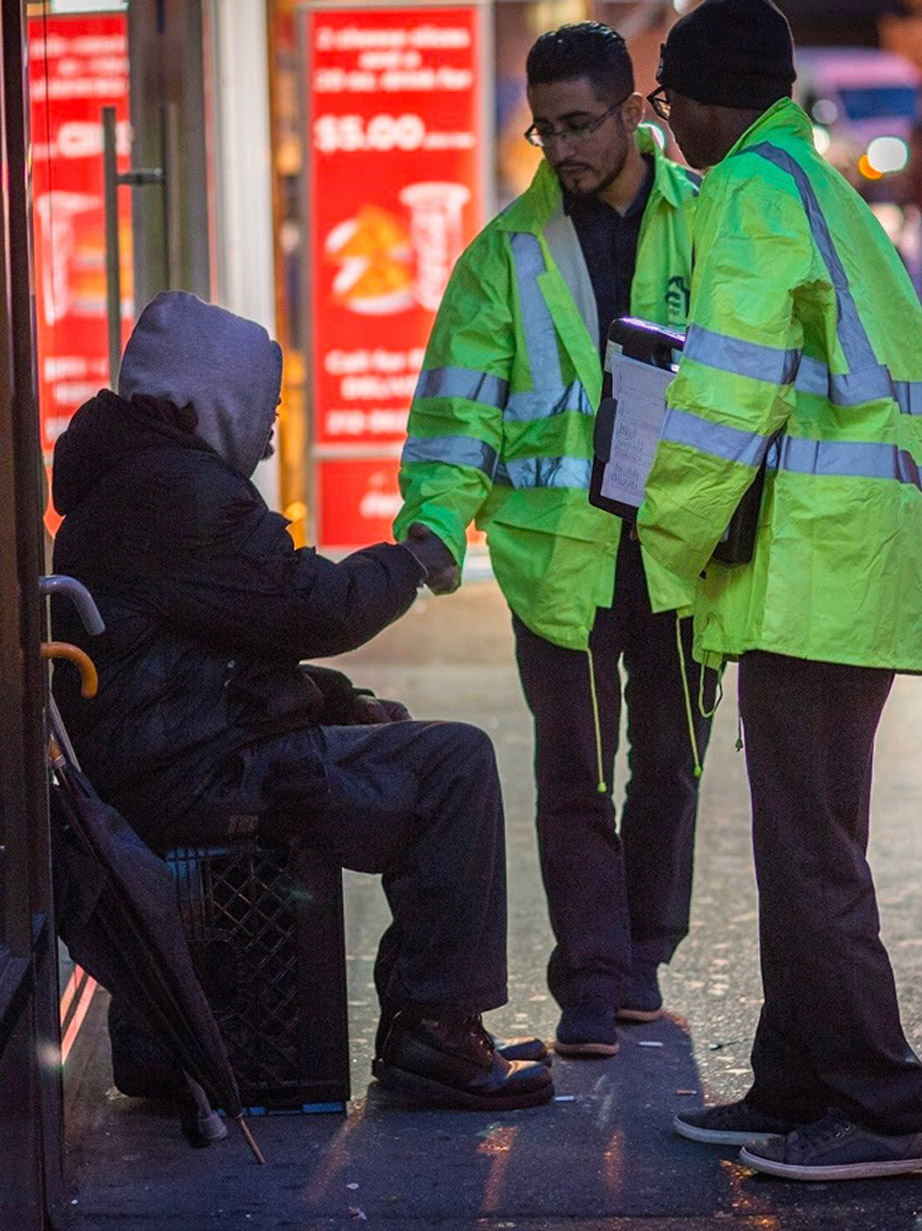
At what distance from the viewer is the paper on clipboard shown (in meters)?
3.77

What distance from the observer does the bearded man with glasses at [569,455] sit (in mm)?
4234

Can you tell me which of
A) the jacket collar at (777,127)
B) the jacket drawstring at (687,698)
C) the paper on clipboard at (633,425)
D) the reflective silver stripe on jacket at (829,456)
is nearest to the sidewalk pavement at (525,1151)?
the jacket drawstring at (687,698)

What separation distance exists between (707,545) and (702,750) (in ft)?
3.68

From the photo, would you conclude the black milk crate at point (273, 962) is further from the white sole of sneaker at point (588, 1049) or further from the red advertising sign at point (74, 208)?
the red advertising sign at point (74, 208)

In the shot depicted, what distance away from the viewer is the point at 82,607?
136 inches

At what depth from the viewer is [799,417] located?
346 cm

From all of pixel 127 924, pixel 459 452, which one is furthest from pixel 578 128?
pixel 127 924

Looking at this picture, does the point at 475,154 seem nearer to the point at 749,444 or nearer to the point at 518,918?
the point at 518,918

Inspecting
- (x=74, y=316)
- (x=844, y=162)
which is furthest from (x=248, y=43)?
(x=844, y=162)

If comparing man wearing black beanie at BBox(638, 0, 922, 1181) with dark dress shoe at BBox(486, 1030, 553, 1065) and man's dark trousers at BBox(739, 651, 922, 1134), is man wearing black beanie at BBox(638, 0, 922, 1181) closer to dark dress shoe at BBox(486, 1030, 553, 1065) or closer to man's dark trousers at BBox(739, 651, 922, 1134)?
man's dark trousers at BBox(739, 651, 922, 1134)

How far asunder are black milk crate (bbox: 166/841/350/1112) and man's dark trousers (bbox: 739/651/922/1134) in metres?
0.79

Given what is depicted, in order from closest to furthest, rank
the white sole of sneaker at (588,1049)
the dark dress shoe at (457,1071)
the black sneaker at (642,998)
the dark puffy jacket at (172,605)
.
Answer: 1. the dark puffy jacket at (172,605)
2. the dark dress shoe at (457,1071)
3. the white sole of sneaker at (588,1049)
4. the black sneaker at (642,998)

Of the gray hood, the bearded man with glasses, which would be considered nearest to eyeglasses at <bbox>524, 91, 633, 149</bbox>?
the bearded man with glasses

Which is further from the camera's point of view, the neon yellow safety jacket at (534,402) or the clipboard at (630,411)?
the neon yellow safety jacket at (534,402)
